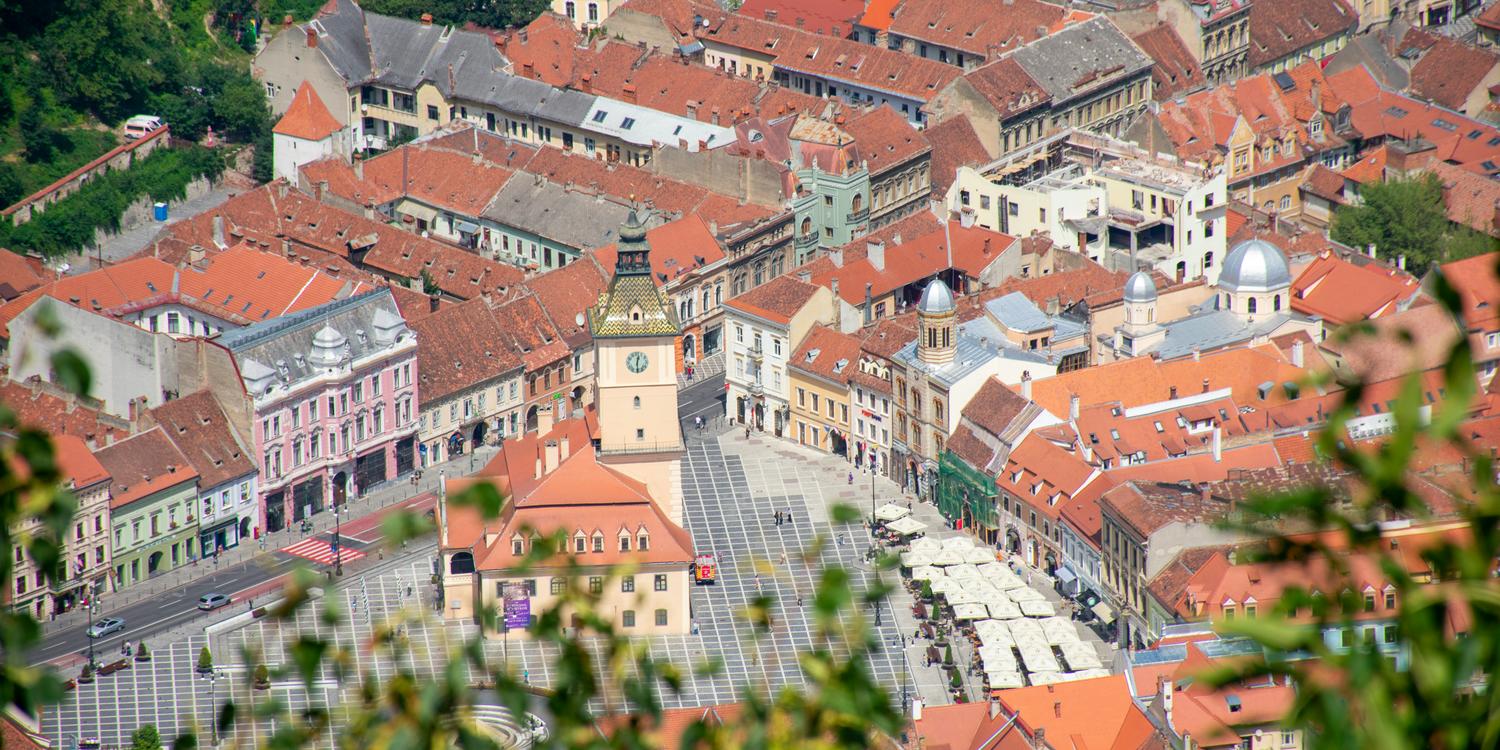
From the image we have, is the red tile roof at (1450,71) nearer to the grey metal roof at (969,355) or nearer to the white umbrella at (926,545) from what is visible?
the grey metal roof at (969,355)

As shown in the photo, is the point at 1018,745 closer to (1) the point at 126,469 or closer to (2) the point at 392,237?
(1) the point at 126,469

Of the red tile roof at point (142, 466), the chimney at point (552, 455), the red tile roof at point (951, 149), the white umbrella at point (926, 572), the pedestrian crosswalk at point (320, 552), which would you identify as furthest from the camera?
the red tile roof at point (951, 149)

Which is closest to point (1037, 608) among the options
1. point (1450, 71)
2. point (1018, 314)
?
point (1018, 314)

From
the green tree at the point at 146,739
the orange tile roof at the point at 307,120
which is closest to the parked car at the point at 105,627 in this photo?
the green tree at the point at 146,739

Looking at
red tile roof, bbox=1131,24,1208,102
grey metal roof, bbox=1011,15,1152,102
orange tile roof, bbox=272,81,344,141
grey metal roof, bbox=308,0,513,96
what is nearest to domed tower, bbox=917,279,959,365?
grey metal roof, bbox=1011,15,1152,102

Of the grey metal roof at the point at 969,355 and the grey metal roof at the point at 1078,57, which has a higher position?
the grey metal roof at the point at 1078,57

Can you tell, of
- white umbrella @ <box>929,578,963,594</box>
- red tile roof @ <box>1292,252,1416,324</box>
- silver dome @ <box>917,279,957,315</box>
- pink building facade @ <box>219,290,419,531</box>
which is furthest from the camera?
red tile roof @ <box>1292,252,1416,324</box>

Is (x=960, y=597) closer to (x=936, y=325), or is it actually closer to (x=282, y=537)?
(x=936, y=325)

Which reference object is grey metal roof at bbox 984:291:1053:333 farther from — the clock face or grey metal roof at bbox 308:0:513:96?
grey metal roof at bbox 308:0:513:96
